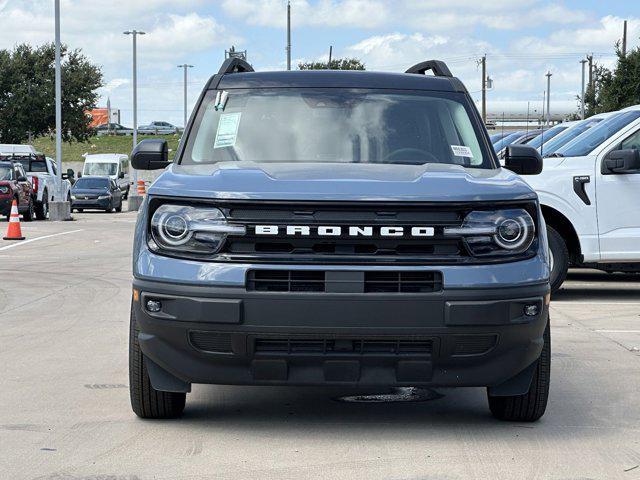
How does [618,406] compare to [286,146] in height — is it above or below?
below

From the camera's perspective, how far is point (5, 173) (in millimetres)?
30391

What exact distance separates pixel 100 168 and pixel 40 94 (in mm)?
14159

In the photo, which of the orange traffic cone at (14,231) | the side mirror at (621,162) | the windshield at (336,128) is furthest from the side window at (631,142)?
the orange traffic cone at (14,231)

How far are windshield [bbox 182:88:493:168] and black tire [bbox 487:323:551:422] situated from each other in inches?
48.3

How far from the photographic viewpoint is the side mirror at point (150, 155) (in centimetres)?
716

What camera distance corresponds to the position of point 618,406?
6930mm

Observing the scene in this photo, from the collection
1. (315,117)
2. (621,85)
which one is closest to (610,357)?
(315,117)

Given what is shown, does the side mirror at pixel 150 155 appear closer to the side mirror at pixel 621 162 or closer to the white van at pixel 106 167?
the side mirror at pixel 621 162

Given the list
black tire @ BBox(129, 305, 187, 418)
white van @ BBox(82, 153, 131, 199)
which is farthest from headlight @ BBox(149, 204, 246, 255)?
white van @ BBox(82, 153, 131, 199)

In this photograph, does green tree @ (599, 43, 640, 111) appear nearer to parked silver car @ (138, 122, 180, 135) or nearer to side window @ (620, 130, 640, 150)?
side window @ (620, 130, 640, 150)

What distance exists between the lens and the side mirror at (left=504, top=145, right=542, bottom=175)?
7.20 metres

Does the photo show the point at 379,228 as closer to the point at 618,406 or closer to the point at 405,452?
the point at 405,452

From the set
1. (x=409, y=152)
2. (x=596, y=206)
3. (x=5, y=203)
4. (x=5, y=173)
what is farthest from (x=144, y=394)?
(x=5, y=173)

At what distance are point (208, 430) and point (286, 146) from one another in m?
1.64
